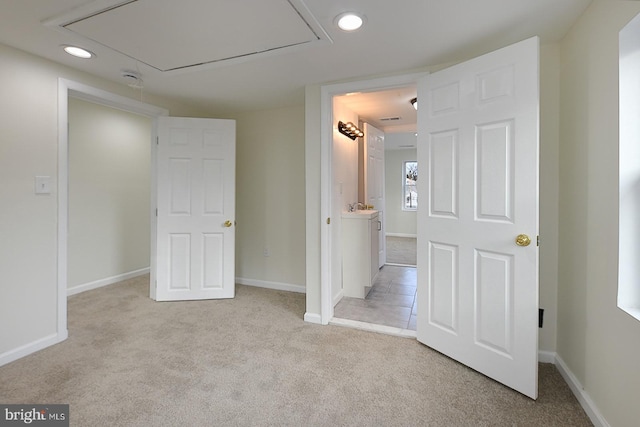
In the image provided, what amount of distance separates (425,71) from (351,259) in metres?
2.02

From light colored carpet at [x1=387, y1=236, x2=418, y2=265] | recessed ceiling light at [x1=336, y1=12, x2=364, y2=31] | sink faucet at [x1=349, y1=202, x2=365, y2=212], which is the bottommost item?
light colored carpet at [x1=387, y1=236, x2=418, y2=265]

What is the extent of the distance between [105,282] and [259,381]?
3.10 metres

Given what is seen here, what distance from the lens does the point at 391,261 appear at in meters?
5.27

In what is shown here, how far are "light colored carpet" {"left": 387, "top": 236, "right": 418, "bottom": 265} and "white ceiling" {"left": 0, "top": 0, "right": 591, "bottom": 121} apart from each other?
357 centimetres

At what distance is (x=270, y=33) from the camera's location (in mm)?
1876

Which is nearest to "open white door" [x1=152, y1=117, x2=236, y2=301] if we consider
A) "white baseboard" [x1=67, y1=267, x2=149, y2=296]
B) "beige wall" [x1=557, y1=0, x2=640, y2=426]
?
"white baseboard" [x1=67, y1=267, x2=149, y2=296]

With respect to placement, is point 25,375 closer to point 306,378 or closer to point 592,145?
point 306,378

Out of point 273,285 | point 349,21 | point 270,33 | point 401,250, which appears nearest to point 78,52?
point 270,33

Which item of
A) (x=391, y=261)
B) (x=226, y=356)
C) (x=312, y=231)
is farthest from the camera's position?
(x=391, y=261)

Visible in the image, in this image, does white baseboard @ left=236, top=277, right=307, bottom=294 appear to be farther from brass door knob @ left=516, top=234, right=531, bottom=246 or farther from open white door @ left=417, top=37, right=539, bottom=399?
brass door knob @ left=516, top=234, right=531, bottom=246

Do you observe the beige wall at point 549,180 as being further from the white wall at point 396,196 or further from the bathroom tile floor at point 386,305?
the white wall at point 396,196

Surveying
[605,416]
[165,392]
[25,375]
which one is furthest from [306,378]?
[25,375]

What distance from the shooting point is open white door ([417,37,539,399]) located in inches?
67.5

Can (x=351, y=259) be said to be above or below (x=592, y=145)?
below
